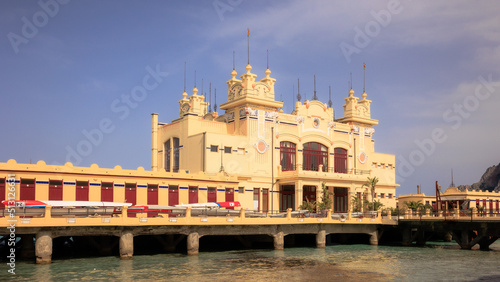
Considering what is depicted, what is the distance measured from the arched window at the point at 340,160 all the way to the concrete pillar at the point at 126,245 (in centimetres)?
4093

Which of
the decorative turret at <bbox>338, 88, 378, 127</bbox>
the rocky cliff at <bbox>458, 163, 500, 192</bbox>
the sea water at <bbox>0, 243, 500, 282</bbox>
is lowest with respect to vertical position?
the sea water at <bbox>0, 243, 500, 282</bbox>

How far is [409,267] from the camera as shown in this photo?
39.1 metres

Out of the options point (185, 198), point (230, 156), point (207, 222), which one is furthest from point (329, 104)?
point (207, 222)

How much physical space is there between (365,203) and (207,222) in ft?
108

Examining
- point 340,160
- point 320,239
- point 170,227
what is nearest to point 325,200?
point 320,239

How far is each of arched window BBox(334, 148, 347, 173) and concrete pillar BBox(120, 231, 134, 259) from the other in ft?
134

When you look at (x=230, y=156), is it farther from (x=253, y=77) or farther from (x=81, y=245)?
(x=81, y=245)

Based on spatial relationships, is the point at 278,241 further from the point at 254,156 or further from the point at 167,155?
the point at 167,155

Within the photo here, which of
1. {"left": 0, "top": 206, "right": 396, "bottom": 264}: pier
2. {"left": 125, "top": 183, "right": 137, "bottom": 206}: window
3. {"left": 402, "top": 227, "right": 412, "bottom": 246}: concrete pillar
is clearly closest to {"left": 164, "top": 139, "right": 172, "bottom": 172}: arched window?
{"left": 125, "top": 183, "right": 137, "bottom": 206}: window

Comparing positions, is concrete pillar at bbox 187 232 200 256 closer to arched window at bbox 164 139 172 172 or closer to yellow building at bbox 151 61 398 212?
yellow building at bbox 151 61 398 212

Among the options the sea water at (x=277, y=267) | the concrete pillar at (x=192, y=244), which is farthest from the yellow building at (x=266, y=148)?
the sea water at (x=277, y=267)

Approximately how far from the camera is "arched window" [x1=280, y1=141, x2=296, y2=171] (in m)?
70.3

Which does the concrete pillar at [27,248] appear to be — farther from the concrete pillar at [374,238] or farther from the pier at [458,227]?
the pier at [458,227]

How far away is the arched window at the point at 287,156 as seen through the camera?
70.3 metres
